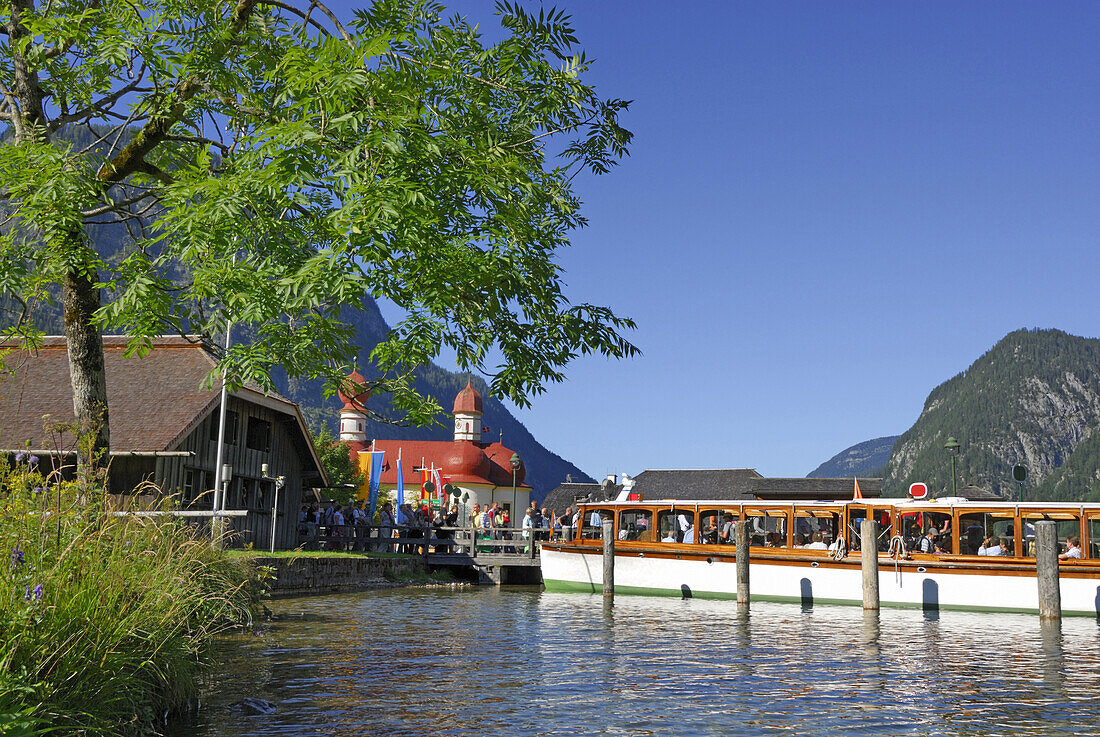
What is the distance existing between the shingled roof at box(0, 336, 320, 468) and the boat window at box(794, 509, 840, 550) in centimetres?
1469

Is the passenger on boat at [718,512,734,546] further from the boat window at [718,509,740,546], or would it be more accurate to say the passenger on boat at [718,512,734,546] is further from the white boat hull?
the white boat hull

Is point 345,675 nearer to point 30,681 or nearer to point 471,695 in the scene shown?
point 471,695

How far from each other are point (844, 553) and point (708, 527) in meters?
4.35

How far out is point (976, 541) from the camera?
84.2ft

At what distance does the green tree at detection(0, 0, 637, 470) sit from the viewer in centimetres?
866

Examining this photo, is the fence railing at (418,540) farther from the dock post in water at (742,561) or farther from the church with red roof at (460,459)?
the church with red roof at (460,459)

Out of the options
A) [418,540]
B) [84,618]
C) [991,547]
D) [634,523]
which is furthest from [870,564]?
[84,618]

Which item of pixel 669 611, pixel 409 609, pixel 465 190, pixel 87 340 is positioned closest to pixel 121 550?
pixel 465 190

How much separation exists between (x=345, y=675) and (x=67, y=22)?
26.1ft

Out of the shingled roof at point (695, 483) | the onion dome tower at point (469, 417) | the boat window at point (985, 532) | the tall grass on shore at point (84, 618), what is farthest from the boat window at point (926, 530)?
the onion dome tower at point (469, 417)

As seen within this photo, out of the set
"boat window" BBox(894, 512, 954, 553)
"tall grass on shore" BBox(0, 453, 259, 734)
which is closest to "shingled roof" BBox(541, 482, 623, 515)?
"boat window" BBox(894, 512, 954, 553)

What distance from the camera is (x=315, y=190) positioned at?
1031 centimetres

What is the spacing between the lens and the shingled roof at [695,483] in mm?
67750

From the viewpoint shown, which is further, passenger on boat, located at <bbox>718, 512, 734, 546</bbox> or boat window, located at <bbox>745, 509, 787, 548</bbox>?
passenger on boat, located at <bbox>718, 512, 734, 546</bbox>
